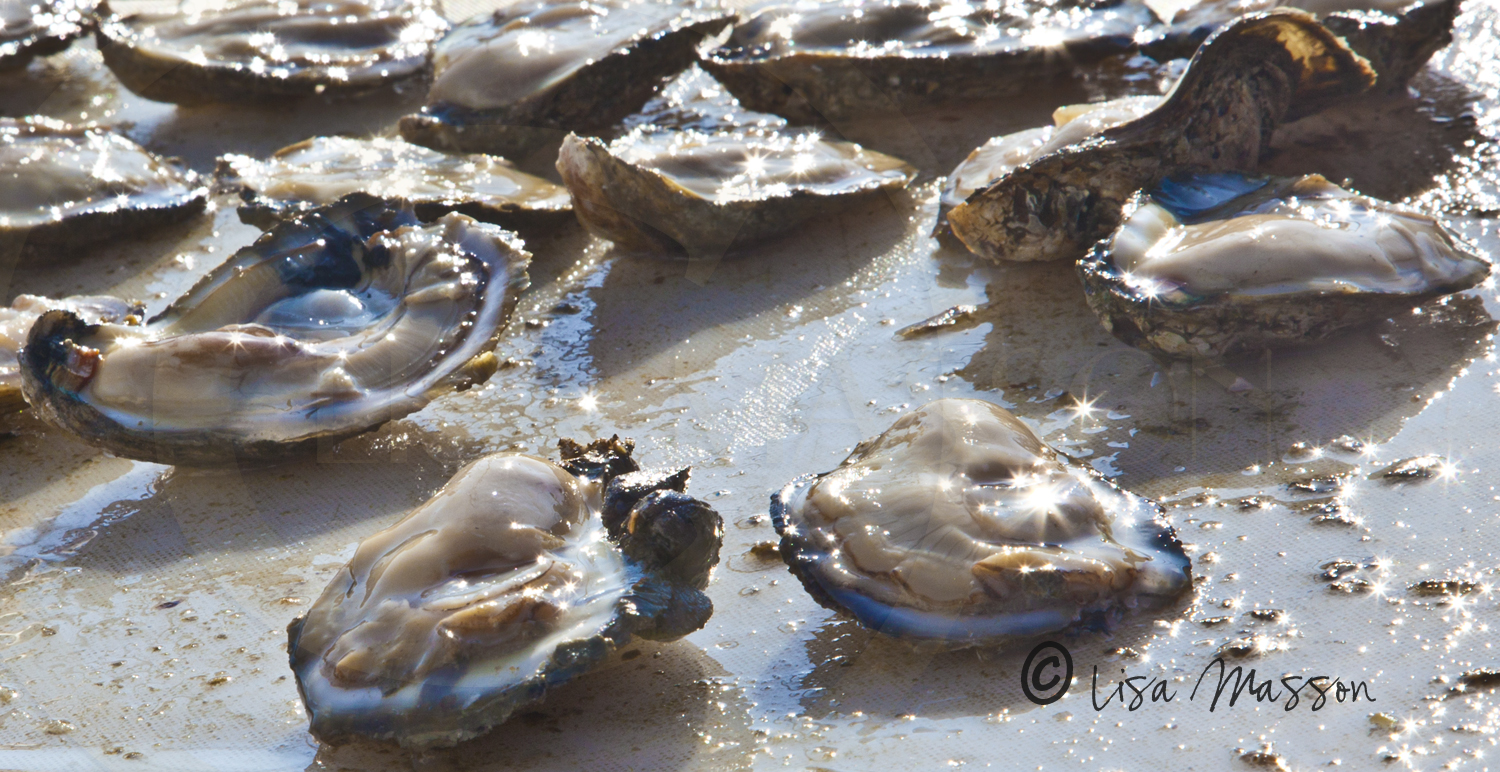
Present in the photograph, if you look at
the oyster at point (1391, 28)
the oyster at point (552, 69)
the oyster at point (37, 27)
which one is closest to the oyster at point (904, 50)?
the oyster at point (552, 69)

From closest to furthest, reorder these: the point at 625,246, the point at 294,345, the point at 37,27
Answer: the point at 294,345 < the point at 625,246 < the point at 37,27

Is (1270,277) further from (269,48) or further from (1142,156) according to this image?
(269,48)

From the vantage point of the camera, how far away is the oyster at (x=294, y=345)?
94.1 inches

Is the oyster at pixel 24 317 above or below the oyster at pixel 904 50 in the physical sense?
below

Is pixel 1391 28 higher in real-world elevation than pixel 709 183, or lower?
higher

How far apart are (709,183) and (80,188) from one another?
5.55 feet

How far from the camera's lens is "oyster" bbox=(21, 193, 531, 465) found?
2.39 metres

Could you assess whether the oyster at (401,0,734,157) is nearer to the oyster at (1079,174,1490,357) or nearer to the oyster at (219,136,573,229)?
the oyster at (219,136,573,229)

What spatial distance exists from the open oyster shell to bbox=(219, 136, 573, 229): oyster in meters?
0.21

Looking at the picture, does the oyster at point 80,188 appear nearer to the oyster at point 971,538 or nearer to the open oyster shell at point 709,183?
the open oyster shell at point 709,183

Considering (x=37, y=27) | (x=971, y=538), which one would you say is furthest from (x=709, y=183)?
(x=37, y=27)

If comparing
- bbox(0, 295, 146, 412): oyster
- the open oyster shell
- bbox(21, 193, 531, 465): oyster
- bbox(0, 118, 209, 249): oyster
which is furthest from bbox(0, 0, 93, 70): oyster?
the open oyster shell

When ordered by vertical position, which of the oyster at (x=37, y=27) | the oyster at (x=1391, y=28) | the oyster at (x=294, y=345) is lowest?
the oyster at (x=37, y=27)

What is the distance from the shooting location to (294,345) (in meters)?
2.53
